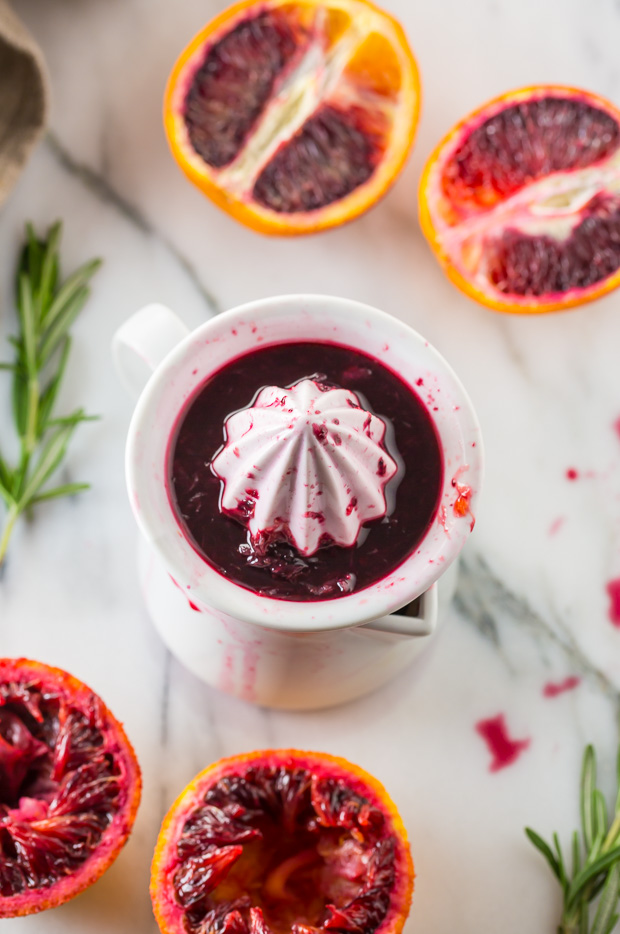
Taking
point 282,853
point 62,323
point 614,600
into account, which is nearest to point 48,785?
point 282,853

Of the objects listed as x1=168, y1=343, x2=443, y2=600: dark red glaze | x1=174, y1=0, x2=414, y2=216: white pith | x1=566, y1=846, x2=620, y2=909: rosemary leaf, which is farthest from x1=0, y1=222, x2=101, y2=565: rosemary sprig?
x1=566, y1=846, x2=620, y2=909: rosemary leaf

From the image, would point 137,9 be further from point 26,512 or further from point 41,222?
point 26,512

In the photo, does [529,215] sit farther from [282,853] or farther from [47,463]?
[282,853]

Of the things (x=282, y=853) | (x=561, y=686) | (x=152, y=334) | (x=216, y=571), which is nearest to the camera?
(x=216, y=571)

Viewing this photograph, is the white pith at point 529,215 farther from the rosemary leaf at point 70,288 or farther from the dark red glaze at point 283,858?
the dark red glaze at point 283,858

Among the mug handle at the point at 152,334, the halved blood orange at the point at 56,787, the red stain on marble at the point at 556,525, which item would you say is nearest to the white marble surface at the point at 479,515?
the red stain on marble at the point at 556,525

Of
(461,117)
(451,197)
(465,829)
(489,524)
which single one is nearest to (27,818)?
(465,829)
